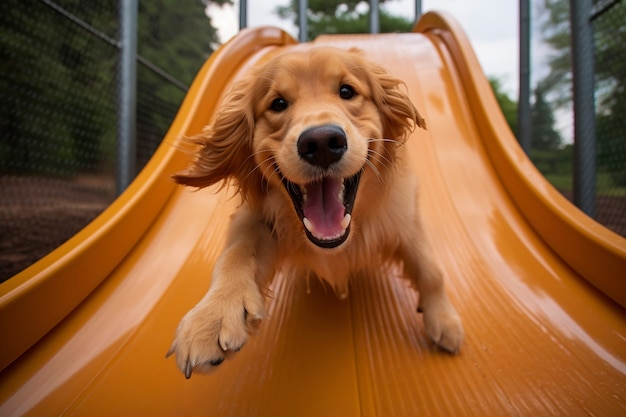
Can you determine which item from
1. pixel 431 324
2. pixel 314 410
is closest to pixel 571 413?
pixel 431 324

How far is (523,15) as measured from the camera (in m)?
3.99

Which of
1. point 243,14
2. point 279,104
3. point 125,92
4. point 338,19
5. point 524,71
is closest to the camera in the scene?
point 279,104

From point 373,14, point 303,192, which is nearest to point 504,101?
point 373,14

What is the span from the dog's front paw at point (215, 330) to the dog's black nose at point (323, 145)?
37 cm

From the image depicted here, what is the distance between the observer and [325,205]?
1084 mm

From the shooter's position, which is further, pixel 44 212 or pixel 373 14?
pixel 373 14

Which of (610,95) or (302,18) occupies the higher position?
(302,18)

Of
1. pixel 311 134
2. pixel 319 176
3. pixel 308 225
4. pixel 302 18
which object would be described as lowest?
pixel 308 225

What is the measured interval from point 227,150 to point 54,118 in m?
2.19

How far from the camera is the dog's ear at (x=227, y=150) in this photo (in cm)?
130

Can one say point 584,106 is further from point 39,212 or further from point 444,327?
point 39,212

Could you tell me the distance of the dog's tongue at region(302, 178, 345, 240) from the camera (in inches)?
42.2

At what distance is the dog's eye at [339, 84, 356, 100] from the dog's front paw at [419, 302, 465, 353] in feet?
2.31

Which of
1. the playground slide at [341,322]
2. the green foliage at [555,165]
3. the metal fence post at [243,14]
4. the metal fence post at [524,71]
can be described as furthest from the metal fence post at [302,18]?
the playground slide at [341,322]
